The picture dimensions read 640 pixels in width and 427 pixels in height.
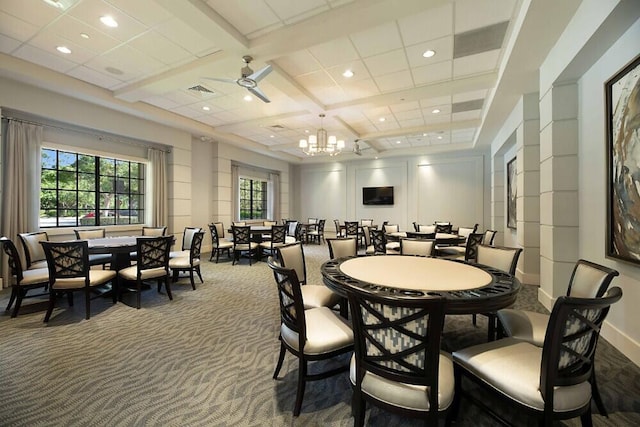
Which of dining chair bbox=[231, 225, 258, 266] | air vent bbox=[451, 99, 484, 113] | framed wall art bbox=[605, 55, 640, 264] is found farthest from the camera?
dining chair bbox=[231, 225, 258, 266]

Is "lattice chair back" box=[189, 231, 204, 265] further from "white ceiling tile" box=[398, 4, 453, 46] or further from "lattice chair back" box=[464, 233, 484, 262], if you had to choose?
"lattice chair back" box=[464, 233, 484, 262]

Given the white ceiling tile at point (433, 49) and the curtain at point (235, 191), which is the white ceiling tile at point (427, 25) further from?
the curtain at point (235, 191)

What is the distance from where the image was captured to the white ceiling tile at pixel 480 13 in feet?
9.59

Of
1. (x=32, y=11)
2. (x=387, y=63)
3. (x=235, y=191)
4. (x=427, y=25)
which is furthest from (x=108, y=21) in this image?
(x=235, y=191)

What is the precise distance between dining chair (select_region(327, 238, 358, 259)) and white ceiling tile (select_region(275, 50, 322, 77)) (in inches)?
105

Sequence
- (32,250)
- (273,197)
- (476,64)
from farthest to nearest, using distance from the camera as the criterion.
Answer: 1. (273,197)
2. (476,64)
3. (32,250)

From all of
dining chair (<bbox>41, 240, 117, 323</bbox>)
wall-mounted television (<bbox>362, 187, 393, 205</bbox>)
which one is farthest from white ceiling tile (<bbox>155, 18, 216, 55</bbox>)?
wall-mounted television (<bbox>362, 187, 393, 205</bbox>)

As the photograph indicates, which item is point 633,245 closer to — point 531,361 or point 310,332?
point 531,361

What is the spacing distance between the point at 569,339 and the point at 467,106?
590cm

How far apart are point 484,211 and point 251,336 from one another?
30.1 ft

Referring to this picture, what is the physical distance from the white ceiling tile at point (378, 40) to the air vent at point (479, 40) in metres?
0.78

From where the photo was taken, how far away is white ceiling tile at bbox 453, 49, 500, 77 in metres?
3.95

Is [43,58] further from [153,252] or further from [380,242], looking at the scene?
[380,242]

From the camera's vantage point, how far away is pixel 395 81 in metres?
4.70
